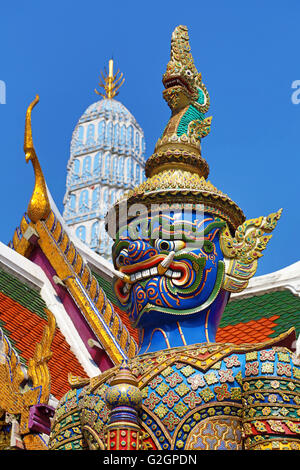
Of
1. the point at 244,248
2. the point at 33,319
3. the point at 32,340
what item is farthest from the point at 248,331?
the point at 244,248

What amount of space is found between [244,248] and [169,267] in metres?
0.49

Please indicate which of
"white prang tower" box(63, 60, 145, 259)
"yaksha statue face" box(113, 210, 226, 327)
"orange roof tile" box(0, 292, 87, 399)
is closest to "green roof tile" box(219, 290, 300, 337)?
"orange roof tile" box(0, 292, 87, 399)

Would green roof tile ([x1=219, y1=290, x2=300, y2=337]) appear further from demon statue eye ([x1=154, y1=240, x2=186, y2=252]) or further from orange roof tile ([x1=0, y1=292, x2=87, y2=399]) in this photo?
demon statue eye ([x1=154, y1=240, x2=186, y2=252])

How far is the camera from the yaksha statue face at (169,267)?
478cm

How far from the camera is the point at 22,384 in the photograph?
5898 millimetres

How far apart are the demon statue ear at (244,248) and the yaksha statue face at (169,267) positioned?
55mm

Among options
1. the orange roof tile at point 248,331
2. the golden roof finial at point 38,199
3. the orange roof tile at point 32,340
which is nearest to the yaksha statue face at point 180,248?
the golden roof finial at point 38,199

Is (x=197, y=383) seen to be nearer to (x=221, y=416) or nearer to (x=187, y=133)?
(x=221, y=416)

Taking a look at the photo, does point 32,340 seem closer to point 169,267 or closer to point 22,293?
point 22,293

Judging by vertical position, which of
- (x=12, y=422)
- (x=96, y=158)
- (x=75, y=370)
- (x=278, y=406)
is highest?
(x=96, y=158)

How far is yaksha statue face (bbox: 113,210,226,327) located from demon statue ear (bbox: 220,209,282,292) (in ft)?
0.18

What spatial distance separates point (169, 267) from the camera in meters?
4.80

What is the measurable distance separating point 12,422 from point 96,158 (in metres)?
32.3
